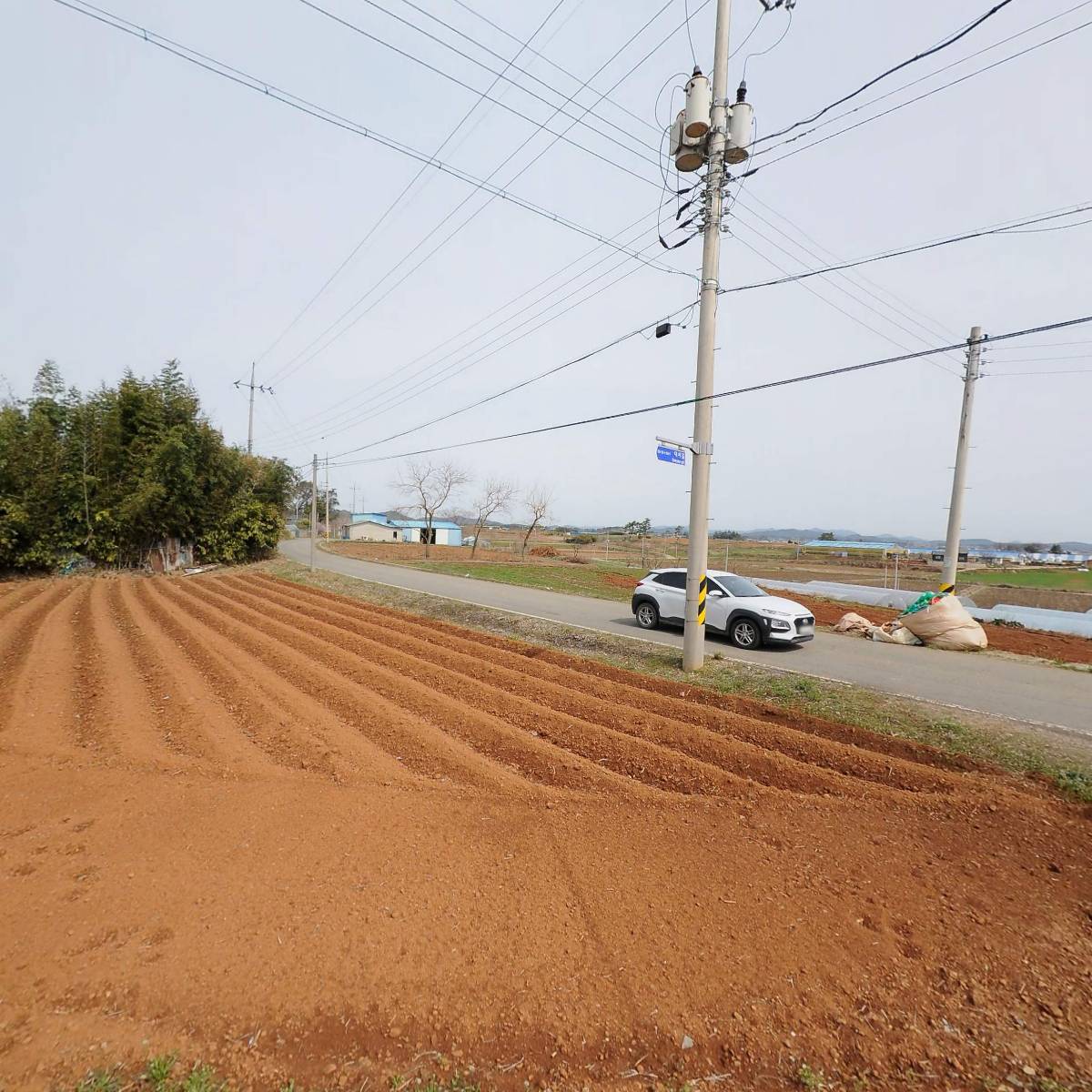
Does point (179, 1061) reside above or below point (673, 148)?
below

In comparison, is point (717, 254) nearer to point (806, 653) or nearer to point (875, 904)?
point (806, 653)

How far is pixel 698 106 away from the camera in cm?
805

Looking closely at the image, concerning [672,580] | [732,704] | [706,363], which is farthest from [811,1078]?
[672,580]

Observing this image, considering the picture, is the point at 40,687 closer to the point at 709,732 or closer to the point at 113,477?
the point at 709,732

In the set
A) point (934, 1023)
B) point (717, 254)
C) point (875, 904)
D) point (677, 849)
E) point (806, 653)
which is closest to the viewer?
point (934, 1023)

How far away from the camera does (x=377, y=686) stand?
24.3ft

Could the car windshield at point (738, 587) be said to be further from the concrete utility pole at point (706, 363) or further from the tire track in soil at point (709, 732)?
the tire track in soil at point (709, 732)

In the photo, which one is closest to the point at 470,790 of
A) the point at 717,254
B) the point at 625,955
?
the point at 625,955

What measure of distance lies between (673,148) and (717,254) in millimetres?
2022

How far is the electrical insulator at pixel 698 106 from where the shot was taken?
26.3 ft

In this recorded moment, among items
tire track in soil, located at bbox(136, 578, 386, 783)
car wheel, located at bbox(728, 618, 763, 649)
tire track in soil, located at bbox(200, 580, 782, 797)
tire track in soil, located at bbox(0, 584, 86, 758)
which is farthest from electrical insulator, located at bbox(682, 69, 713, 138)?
tire track in soil, located at bbox(0, 584, 86, 758)

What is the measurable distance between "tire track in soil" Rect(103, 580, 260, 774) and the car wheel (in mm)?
8690

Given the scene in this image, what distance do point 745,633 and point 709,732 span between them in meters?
5.05

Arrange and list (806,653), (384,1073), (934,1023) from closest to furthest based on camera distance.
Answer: (384,1073)
(934,1023)
(806,653)
